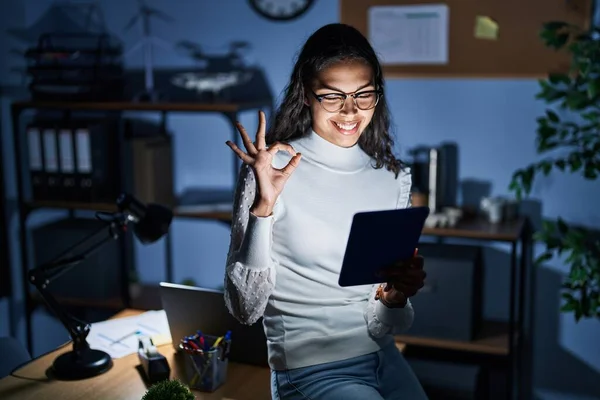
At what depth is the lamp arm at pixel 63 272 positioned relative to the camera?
1807mm

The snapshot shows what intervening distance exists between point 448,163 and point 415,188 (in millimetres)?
194

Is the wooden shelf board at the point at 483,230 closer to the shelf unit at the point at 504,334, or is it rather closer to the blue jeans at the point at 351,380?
the shelf unit at the point at 504,334

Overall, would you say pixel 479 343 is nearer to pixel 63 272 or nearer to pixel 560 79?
pixel 560 79

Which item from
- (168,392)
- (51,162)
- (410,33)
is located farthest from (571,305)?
(51,162)

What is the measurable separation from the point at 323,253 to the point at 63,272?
25.0 inches

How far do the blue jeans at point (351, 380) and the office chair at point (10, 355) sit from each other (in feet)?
2.66

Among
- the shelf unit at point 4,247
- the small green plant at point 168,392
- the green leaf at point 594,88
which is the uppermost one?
the green leaf at point 594,88

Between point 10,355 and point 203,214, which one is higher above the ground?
point 203,214

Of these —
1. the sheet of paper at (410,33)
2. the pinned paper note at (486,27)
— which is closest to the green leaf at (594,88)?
the pinned paper note at (486,27)

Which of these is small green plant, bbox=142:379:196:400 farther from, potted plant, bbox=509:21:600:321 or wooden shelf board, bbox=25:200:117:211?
wooden shelf board, bbox=25:200:117:211

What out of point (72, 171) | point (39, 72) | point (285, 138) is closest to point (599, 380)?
point (285, 138)

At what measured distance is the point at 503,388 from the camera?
9.73ft

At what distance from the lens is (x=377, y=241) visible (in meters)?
1.51

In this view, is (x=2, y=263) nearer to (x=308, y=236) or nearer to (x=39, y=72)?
(x=39, y=72)
